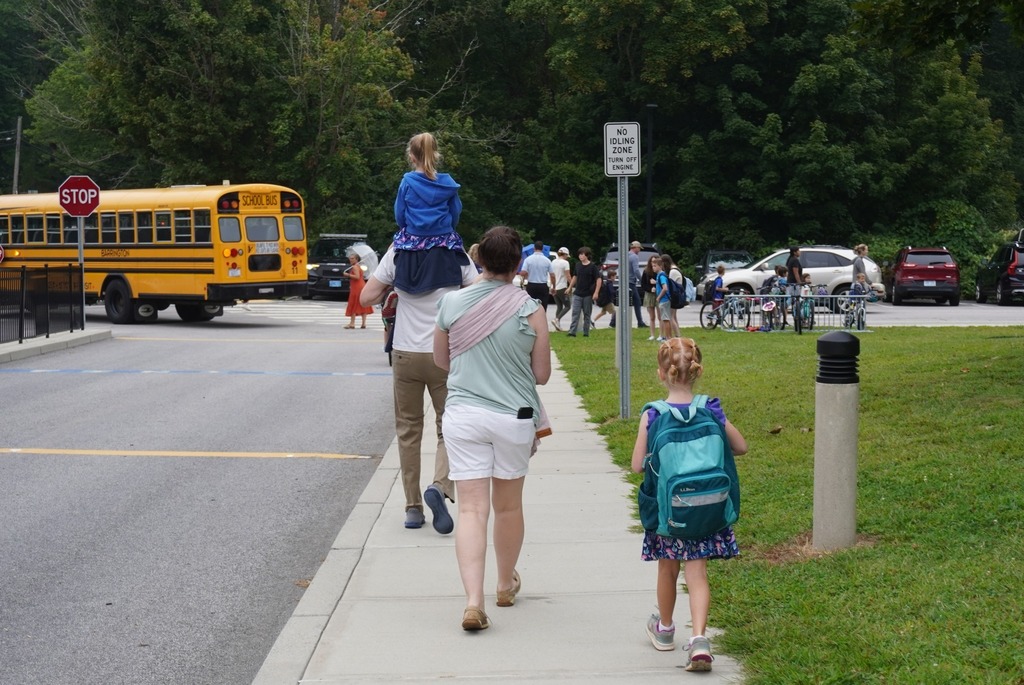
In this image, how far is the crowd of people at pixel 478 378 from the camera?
5.27m

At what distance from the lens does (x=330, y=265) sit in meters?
39.9

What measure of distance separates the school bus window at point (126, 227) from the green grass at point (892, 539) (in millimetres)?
17855

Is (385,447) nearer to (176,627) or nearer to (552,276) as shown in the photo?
(176,627)

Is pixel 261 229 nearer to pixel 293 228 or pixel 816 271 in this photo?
pixel 293 228

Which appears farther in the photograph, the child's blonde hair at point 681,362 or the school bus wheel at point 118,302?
the school bus wheel at point 118,302

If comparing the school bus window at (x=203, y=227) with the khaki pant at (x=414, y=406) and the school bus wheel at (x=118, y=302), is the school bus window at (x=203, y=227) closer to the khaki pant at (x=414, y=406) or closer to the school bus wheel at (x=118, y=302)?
the school bus wheel at (x=118, y=302)

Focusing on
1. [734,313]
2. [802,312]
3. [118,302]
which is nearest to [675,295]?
[802,312]

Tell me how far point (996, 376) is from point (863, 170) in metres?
34.1

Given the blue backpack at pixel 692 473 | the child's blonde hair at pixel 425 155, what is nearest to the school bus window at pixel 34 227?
the child's blonde hair at pixel 425 155

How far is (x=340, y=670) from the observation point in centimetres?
523

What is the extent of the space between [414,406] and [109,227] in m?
23.2

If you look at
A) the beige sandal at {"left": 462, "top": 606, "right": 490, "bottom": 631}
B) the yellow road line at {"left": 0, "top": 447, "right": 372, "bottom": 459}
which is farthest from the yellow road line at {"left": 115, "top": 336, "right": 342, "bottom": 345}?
the beige sandal at {"left": 462, "top": 606, "right": 490, "bottom": 631}

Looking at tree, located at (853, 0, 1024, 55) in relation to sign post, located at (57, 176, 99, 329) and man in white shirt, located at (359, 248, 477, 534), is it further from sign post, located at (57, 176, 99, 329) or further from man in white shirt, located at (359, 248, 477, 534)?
sign post, located at (57, 176, 99, 329)

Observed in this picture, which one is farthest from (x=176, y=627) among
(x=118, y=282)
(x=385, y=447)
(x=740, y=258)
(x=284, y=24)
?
(x=284, y=24)
